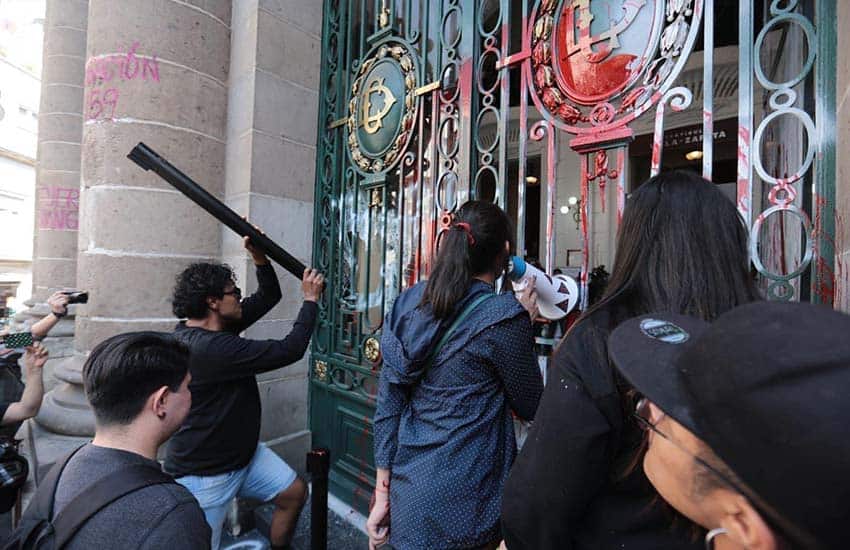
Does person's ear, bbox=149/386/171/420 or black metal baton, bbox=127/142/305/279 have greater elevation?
black metal baton, bbox=127/142/305/279

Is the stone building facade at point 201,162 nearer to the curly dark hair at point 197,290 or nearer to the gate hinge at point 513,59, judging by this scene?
the gate hinge at point 513,59

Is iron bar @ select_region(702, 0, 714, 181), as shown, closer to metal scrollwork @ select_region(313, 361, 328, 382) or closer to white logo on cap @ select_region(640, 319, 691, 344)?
white logo on cap @ select_region(640, 319, 691, 344)

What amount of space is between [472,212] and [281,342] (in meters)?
1.27

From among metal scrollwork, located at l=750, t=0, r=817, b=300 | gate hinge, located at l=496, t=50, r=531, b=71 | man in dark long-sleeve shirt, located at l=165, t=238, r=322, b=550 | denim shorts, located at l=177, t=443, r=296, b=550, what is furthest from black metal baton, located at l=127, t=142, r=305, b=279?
metal scrollwork, located at l=750, t=0, r=817, b=300

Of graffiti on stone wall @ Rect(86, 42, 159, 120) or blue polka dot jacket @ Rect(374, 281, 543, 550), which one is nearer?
blue polka dot jacket @ Rect(374, 281, 543, 550)

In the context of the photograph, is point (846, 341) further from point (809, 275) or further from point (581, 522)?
point (809, 275)

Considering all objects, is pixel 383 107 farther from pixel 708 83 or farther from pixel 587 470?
pixel 587 470

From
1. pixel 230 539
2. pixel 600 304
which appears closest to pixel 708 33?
pixel 600 304

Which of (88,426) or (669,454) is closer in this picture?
(669,454)


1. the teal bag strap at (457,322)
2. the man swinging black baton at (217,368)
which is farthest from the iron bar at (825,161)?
the man swinging black baton at (217,368)

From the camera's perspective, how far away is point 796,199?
1598 mm

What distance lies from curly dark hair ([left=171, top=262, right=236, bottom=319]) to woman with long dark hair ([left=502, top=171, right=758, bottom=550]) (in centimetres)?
177

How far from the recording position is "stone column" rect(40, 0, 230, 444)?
10.2 ft

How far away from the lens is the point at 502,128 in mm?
2406
